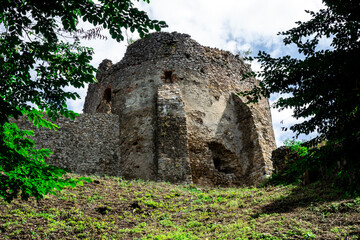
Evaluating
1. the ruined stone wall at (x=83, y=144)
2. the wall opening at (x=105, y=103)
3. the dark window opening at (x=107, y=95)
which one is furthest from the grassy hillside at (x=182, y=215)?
the dark window opening at (x=107, y=95)

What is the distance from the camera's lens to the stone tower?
41.8 ft

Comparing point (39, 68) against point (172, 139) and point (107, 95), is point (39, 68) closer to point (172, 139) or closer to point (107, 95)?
point (172, 139)

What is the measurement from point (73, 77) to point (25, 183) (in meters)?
1.93

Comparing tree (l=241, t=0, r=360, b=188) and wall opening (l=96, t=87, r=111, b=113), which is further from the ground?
wall opening (l=96, t=87, r=111, b=113)

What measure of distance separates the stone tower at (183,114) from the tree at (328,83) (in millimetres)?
5825

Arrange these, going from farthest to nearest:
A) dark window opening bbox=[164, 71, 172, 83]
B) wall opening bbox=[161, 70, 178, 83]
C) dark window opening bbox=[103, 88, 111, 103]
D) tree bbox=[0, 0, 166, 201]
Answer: dark window opening bbox=[103, 88, 111, 103] < dark window opening bbox=[164, 71, 172, 83] < wall opening bbox=[161, 70, 178, 83] < tree bbox=[0, 0, 166, 201]

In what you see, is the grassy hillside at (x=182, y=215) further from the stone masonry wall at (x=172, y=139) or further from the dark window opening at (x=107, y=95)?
the dark window opening at (x=107, y=95)

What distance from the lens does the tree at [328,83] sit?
229 inches

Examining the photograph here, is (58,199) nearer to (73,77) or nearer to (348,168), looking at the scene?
(73,77)

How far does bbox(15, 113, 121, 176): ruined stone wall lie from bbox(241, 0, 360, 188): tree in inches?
302

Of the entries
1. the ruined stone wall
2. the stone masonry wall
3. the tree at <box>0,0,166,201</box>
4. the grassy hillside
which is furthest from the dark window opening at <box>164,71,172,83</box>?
the tree at <box>0,0,166,201</box>

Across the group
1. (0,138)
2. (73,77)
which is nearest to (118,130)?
(73,77)

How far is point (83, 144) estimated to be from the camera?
13.3 meters

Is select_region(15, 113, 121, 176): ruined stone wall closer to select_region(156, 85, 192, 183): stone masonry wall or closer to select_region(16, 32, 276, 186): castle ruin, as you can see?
select_region(16, 32, 276, 186): castle ruin
